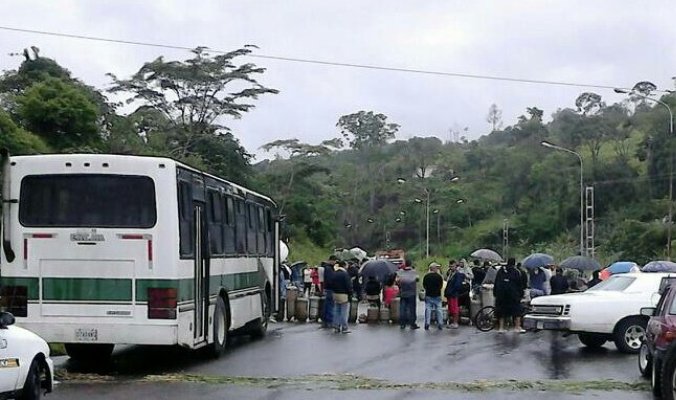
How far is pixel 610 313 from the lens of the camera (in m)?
19.8

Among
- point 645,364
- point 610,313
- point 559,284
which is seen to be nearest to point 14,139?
point 559,284

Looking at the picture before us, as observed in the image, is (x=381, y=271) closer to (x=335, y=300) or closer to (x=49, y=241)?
(x=335, y=300)

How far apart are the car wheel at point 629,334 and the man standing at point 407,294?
6.60m

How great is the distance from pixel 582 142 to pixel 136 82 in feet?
161

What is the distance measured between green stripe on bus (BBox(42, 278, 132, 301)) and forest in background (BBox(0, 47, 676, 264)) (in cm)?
1913

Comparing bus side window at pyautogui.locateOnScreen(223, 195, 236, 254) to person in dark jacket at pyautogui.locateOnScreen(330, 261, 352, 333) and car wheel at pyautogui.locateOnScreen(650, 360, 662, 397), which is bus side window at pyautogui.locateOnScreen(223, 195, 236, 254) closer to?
person in dark jacket at pyautogui.locateOnScreen(330, 261, 352, 333)

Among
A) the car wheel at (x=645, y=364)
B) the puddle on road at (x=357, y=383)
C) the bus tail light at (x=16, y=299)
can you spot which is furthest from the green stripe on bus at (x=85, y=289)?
the car wheel at (x=645, y=364)

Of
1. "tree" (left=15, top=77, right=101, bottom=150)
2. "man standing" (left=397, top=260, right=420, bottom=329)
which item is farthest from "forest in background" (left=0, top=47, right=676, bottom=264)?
"man standing" (left=397, top=260, right=420, bottom=329)

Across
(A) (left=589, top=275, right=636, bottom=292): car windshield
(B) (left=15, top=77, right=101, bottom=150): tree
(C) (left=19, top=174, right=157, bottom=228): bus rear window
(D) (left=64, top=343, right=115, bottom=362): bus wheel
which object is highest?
(B) (left=15, top=77, right=101, bottom=150): tree

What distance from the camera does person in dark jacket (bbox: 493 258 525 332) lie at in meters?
24.8

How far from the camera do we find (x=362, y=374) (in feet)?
53.2

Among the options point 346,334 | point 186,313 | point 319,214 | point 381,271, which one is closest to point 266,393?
point 186,313

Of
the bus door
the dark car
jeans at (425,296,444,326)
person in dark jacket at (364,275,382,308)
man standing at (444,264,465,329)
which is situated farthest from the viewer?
person in dark jacket at (364,275,382,308)

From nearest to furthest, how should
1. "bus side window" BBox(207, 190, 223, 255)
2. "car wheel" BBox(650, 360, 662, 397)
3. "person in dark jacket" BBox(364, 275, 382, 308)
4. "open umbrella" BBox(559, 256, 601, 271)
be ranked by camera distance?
"car wheel" BBox(650, 360, 662, 397) < "bus side window" BBox(207, 190, 223, 255) < "person in dark jacket" BBox(364, 275, 382, 308) < "open umbrella" BBox(559, 256, 601, 271)
